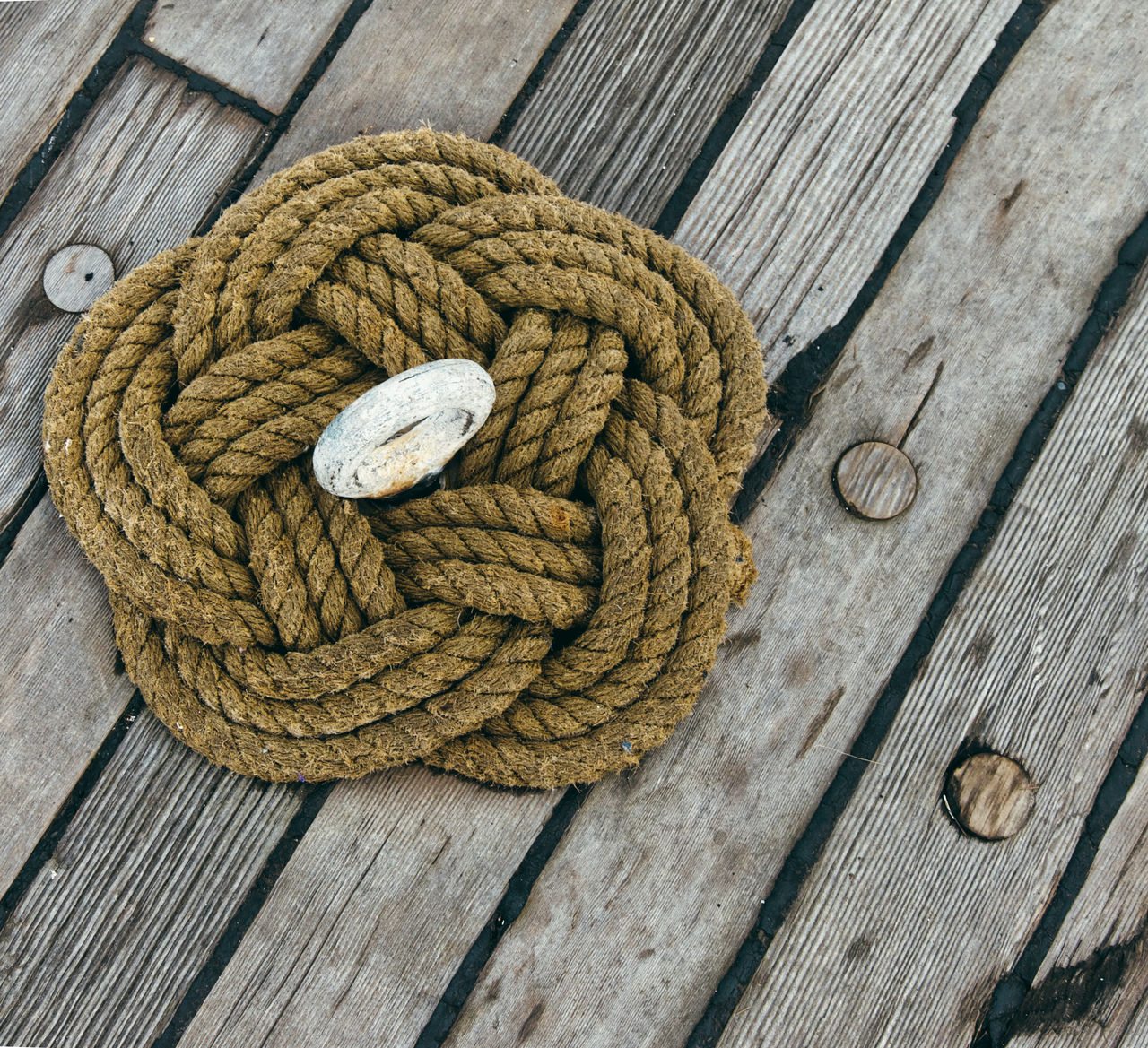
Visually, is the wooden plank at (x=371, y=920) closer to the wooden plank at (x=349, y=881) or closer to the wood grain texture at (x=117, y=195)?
the wooden plank at (x=349, y=881)

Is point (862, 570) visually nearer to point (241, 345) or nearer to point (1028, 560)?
point (1028, 560)

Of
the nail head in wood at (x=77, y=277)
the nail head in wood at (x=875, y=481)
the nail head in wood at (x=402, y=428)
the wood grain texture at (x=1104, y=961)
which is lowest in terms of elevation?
the wood grain texture at (x=1104, y=961)

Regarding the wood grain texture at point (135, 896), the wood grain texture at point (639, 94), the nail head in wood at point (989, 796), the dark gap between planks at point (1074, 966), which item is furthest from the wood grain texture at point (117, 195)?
the dark gap between planks at point (1074, 966)

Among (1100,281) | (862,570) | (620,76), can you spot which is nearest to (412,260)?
(620,76)

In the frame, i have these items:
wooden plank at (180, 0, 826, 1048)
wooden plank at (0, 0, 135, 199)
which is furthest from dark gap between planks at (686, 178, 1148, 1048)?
wooden plank at (0, 0, 135, 199)

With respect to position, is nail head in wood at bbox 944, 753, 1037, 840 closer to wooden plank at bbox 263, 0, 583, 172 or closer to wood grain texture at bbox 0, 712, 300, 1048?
wood grain texture at bbox 0, 712, 300, 1048

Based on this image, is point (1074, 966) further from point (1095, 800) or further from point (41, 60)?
point (41, 60)
